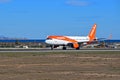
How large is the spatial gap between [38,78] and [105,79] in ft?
12.9

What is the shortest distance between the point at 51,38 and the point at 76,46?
20.3 feet

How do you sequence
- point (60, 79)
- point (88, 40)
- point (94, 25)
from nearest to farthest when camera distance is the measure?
point (60, 79), point (88, 40), point (94, 25)

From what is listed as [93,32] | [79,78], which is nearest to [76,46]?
[93,32]

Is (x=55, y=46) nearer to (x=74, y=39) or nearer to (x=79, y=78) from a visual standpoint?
(x=74, y=39)

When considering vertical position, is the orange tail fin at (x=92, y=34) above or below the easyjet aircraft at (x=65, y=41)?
above

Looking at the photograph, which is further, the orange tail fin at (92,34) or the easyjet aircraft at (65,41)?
the orange tail fin at (92,34)

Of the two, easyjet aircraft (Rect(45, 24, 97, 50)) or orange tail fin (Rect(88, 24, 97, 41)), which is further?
orange tail fin (Rect(88, 24, 97, 41))

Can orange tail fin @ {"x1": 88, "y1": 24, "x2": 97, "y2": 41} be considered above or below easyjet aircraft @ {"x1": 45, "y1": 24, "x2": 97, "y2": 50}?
above

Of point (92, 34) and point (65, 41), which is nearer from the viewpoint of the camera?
point (65, 41)

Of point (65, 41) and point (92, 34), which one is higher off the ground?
point (92, 34)

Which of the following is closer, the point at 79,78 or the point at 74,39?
the point at 79,78

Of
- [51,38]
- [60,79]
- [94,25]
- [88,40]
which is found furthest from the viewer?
[94,25]

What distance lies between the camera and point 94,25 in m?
114

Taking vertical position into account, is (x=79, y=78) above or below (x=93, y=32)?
below
